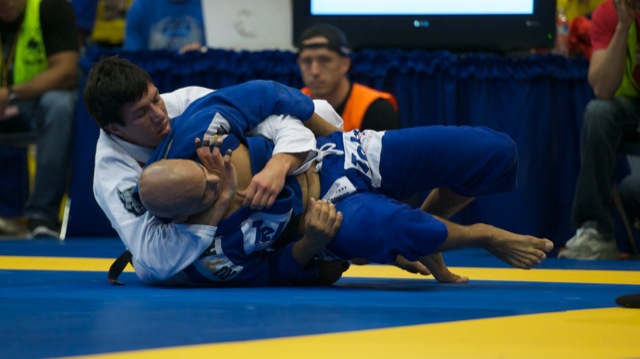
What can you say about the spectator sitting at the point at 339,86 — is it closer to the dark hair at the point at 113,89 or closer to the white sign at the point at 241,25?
the dark hair at the point at 113,89

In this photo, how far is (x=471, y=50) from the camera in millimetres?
6051

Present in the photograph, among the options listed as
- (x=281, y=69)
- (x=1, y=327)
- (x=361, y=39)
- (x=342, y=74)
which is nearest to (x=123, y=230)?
(x=1, y=327)

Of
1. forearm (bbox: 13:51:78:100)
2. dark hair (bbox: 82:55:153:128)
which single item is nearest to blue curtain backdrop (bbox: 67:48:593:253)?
forearm (bbox: 13:51:78:100)

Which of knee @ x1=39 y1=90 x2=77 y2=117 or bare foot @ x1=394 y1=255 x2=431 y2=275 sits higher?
knee @ x1=39 y1=90 x2=77 y2=117

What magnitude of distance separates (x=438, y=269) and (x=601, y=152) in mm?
1869

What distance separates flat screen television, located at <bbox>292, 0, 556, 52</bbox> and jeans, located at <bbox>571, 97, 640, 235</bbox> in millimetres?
991

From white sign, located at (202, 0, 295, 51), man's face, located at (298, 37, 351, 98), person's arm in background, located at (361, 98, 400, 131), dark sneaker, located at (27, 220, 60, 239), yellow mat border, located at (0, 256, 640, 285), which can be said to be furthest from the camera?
white sign, located at (202, 0, 295, 51)

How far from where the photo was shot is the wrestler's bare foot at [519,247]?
3.14 m

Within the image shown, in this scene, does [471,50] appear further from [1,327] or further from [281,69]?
[1,327]

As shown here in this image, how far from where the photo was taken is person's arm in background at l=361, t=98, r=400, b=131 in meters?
5.12

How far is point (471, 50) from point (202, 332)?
4135mm

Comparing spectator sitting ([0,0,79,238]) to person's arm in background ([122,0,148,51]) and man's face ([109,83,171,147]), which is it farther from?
man's face ([109,83,171,147])

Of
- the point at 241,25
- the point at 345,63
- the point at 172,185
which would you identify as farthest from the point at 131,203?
the point at 241,25

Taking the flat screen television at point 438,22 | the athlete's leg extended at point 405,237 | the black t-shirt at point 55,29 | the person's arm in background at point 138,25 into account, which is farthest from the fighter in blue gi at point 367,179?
the person's arm in background at point 138,25
